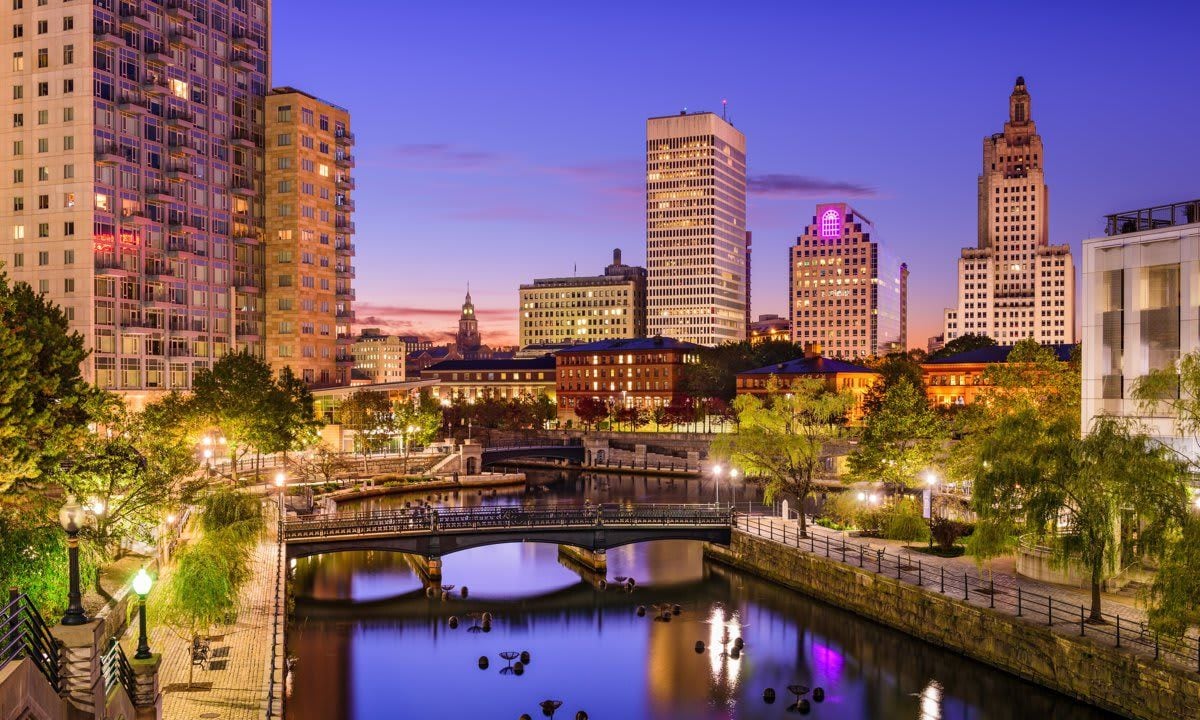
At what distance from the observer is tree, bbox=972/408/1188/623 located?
1448 inches

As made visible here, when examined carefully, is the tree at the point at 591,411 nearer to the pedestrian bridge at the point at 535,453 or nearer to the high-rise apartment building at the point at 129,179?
the pedestrian bridge at the point at 535,453

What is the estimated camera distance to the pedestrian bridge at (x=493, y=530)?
64.1m

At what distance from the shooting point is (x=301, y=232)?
135 meters

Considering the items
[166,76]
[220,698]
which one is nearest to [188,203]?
[166,76]

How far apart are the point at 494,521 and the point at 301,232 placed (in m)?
79.6

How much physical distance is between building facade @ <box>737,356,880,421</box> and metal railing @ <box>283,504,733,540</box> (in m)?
95.8

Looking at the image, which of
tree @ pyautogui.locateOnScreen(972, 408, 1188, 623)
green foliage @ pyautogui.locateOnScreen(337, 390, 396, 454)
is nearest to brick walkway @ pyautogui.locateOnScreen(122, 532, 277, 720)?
tree @ pyautogui.locateOnScreen(972, 408, 1188, 623)

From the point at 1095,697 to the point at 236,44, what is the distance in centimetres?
12477

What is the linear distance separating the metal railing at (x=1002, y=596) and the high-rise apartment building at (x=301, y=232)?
282ft

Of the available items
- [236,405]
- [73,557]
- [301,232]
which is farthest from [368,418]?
[73,557]

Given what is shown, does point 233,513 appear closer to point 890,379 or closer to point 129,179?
point 129,179

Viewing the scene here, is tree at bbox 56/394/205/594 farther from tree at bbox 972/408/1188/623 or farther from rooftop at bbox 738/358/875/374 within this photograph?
rooftop at bbox 738/358/875/374

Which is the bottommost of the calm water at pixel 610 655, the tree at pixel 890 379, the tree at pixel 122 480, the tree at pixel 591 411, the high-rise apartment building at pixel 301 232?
the calm water at pixel 610 655

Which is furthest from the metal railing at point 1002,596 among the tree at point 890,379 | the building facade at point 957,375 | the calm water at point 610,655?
the building facade at point 957,375
